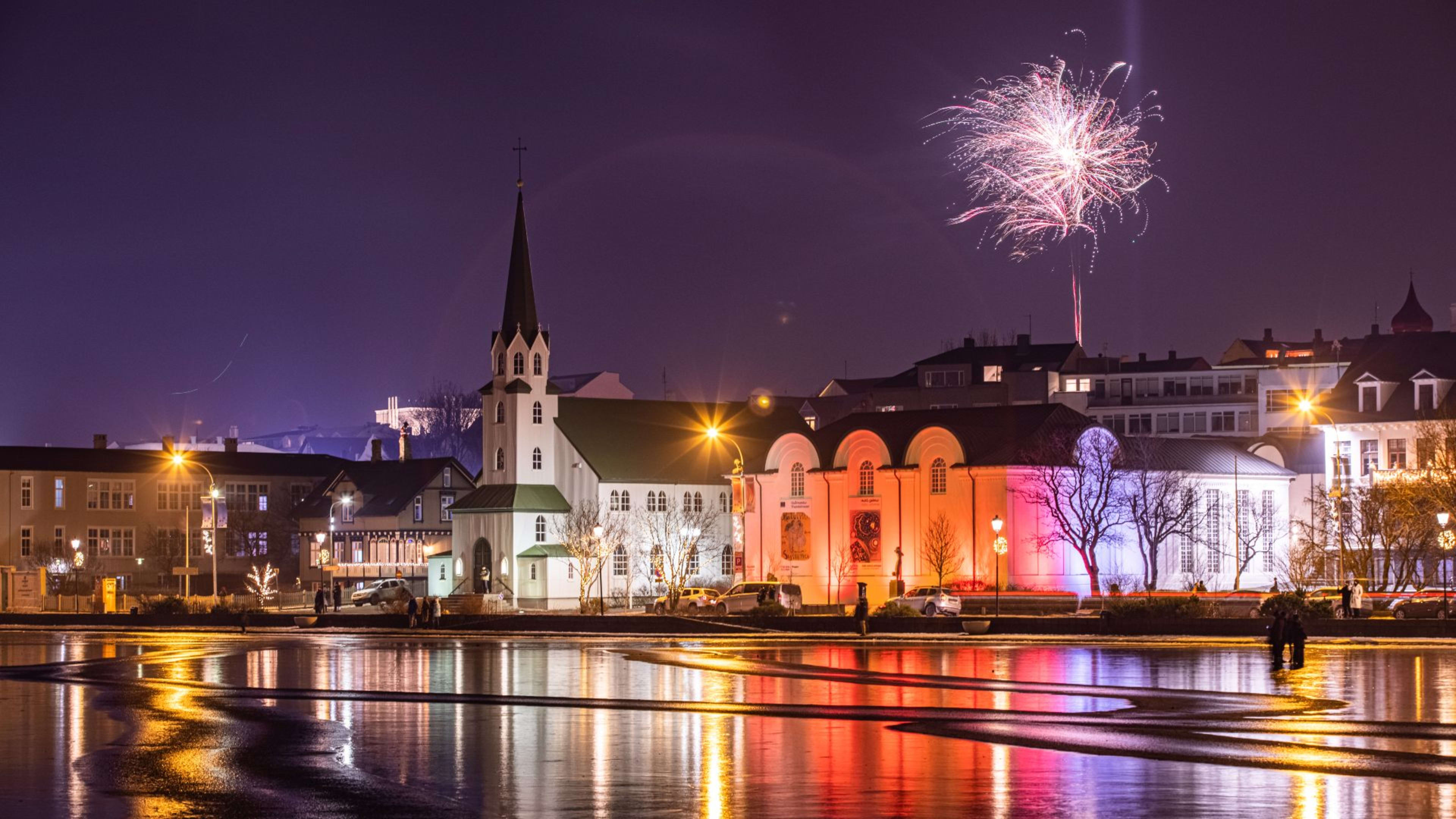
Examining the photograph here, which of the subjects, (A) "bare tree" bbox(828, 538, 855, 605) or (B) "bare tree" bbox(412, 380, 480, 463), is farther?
(B) "bare tree" bbox(412, 380, 480, 463)

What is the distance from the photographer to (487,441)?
102m

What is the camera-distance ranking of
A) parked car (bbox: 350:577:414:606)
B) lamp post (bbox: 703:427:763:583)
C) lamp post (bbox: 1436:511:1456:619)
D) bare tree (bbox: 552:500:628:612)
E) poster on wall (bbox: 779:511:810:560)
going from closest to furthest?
lamp post (bbox: 1436:511:1456:619) → lamp post (bbox: 703:427:763:583) → poster on wall (bbox: 779:511:810:560) → bare tree (bbox: 552:500:628:612) → parked car (bbox: 350:577:414:606)

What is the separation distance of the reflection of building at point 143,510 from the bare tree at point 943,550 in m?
53.3

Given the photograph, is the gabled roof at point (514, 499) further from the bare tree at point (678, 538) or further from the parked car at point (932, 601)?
the parked car at point (932, 601)

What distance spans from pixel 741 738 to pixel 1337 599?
1702 inches

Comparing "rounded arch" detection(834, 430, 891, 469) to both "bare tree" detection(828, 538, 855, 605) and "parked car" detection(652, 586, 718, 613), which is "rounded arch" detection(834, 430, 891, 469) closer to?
"bare tree" detection(828, 538, 855, 605)

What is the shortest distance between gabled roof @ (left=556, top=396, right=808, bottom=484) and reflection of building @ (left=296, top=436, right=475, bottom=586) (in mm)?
13588

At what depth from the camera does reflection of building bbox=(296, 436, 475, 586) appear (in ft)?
364

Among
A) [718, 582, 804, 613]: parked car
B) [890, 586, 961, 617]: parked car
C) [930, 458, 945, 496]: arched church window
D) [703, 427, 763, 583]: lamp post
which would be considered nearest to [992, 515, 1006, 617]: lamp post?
[890, 586, 961, 617]: parked car

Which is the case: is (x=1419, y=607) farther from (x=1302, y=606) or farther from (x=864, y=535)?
(x=864, y=535)

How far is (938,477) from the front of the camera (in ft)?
267

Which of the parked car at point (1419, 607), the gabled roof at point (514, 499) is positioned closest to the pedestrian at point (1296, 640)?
the parked car at point (1419, 607)

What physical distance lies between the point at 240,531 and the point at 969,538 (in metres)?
61.3

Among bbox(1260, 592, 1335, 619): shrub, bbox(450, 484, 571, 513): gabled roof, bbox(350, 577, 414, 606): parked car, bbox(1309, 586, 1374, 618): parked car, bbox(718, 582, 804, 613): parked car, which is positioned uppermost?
bbox(450, 484, 571, 513): gabled roof
